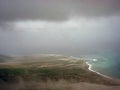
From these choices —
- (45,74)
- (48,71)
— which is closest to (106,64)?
(48,71)

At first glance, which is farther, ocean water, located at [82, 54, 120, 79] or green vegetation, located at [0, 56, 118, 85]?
ocean water, located at [82, 54, 120, 79]

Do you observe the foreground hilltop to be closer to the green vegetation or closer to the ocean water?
the green vegetation

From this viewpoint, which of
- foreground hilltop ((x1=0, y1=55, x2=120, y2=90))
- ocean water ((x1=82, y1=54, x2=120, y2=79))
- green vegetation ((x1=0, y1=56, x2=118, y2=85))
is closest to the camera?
foreground hilltop ((x1=0, y1=55, x2=120, y2=90))

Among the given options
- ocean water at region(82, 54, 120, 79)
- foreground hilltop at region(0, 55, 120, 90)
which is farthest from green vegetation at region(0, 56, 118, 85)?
ocean water at region(82, 54, 120, 79)

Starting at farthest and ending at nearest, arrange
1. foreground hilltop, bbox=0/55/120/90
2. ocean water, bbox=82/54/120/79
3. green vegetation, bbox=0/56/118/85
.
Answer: ocean water, bbox=82/54/120/79 < green vegetation, bbox=0/56/118/85 < foreground hilltop, bbox=0/55/120/90

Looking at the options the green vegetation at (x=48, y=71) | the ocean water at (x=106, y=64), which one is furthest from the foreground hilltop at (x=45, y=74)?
the ocean water at (x=106, y=64)

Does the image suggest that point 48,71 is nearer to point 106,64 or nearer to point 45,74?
point 45,74
